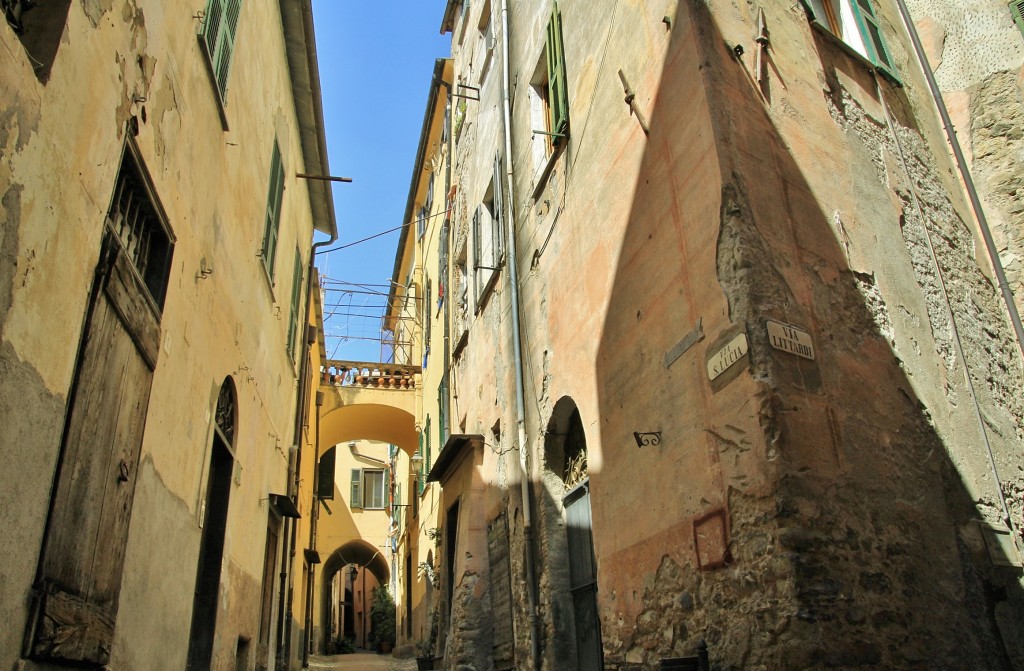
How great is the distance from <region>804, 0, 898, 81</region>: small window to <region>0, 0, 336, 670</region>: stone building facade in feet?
18.0

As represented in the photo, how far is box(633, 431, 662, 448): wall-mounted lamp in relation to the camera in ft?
17.1

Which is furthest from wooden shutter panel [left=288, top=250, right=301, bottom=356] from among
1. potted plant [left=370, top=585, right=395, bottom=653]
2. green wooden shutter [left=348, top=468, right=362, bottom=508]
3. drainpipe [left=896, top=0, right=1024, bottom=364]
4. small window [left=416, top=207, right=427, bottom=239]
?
green wooden shutter [left=348, top=468, right=362, bottom=508]

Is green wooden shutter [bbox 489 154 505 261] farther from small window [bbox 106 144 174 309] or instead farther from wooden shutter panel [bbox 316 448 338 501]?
wooden shutter panel [bbox 316 448 338 501]

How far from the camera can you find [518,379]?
8.45 m

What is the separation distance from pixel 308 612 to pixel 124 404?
48.4ft

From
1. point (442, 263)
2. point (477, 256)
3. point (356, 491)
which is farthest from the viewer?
point (356, 491)

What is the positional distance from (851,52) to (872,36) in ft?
2.87

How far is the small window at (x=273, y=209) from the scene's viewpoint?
934 centimetres

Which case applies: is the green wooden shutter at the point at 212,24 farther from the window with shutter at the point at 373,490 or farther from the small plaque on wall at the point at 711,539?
the window with shutter at the point at 373,490

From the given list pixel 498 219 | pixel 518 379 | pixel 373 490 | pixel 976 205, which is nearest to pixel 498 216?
pixel 498 219

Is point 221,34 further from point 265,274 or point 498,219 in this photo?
point 498,219

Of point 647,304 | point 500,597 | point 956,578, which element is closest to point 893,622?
point 956,578

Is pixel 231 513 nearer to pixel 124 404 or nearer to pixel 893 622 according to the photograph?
pixel 124 404

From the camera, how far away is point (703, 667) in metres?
4.34
